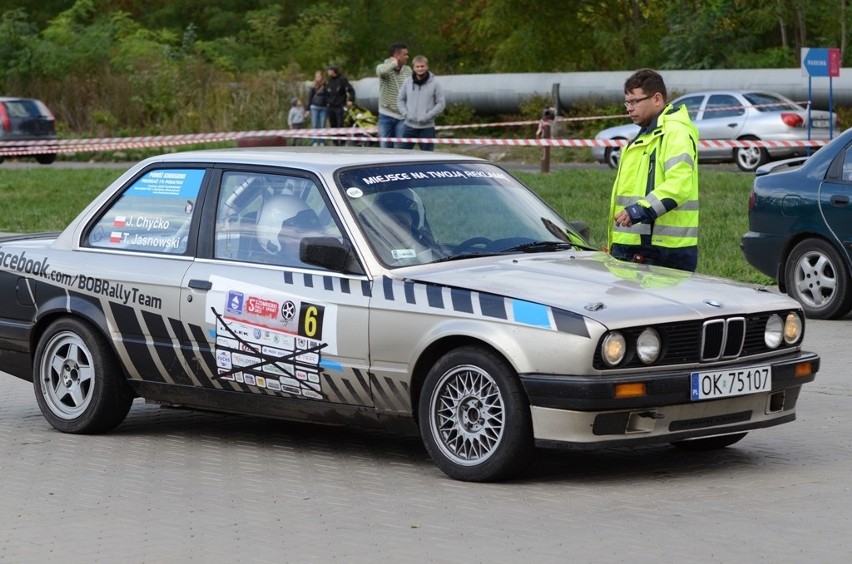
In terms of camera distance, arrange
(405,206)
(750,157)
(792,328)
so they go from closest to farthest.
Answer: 1. (792,328)
2. (405,206)
3. (750,157)

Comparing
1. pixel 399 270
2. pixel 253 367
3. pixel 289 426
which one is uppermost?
pixel 399 270

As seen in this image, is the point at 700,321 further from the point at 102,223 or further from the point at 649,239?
the point at 102,223

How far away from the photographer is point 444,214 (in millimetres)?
7926

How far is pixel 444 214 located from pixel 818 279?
5.52 meters

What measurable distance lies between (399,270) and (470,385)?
702 mm

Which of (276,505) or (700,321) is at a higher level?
(700,321)

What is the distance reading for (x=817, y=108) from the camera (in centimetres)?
3472

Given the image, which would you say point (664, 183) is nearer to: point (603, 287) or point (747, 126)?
point (603, 287)

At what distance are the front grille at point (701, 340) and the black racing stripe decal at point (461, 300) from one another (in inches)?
24.9

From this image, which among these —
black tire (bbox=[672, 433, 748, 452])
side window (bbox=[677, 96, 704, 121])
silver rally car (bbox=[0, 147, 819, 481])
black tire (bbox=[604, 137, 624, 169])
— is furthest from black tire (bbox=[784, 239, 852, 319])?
side window (bbox=[677, 96, 704, 121])

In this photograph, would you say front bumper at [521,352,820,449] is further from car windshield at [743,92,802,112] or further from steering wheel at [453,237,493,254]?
car windshield at [743,92,802,112]

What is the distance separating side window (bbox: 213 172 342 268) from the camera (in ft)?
25.7

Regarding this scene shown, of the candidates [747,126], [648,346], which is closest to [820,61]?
[747,126]

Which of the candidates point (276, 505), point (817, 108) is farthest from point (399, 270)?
point (817, 108)
